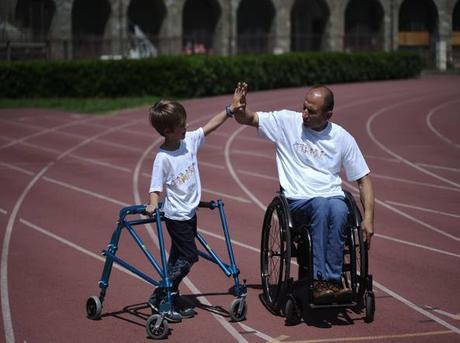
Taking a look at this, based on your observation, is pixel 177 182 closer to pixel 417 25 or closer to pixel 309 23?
pixel 309 23

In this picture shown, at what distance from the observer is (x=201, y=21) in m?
40.3

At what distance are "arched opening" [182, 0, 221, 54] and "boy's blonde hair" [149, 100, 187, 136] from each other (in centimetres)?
3420

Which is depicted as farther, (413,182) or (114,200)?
(413,182)

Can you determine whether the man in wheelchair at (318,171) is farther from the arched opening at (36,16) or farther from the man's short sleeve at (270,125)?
the arched opening at (36,16)

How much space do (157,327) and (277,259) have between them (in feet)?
4.76

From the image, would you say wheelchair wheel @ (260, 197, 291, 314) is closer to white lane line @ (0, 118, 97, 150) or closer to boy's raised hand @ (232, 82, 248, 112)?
boy's raised hand @ (232, 82, 248, 112)

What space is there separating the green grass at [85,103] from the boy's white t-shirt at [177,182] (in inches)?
687

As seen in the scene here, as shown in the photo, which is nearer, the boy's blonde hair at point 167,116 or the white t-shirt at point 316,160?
the boy's blonde hair at point 167,116

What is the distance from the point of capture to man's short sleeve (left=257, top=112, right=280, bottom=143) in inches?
235

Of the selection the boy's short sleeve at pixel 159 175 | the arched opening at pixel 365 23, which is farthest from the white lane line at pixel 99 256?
the arched opening at pixel 365 23

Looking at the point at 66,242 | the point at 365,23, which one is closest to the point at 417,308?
the point at 66,242

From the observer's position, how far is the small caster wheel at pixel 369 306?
18.0 ft

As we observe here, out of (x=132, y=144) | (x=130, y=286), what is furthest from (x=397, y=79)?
(x=130, y=286)

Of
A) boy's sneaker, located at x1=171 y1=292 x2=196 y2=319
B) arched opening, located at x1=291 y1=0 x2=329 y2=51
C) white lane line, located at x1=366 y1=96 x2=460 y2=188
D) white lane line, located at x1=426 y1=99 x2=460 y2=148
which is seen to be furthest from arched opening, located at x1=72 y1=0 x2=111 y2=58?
boy's sneaker, located at x1=171 y1=292 x2=196 y2=319
